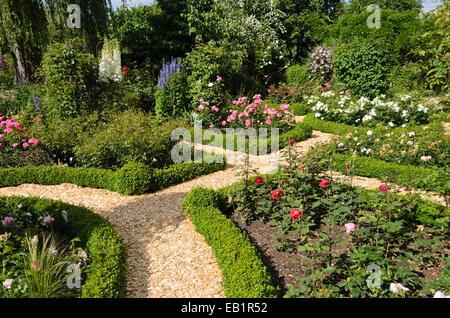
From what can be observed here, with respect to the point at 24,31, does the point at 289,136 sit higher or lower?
lower

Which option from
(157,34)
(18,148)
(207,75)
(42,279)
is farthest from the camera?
(157,34)

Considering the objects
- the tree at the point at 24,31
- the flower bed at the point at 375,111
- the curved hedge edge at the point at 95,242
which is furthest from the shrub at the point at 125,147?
the tree at the point at 24,31

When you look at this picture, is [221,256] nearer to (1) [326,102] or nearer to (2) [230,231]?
(2) [230,231]

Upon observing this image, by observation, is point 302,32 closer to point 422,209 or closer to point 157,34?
point 157,34

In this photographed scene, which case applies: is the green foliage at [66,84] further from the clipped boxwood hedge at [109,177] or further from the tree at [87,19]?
the tree at [87,19]

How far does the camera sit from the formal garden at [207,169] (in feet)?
12.2

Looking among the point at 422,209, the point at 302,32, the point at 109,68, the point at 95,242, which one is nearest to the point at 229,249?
the point at 95,242

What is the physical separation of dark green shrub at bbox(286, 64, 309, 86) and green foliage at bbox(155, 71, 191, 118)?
5801 millimetres

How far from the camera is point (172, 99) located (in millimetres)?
9648

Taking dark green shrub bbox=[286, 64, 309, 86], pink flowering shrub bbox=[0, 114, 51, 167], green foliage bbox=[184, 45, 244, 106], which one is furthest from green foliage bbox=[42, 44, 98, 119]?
dark green shrub bbox=[286, 64, 309, 86]

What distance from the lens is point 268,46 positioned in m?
14.9

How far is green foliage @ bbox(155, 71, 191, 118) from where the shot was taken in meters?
9.56

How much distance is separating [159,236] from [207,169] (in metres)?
2.34
